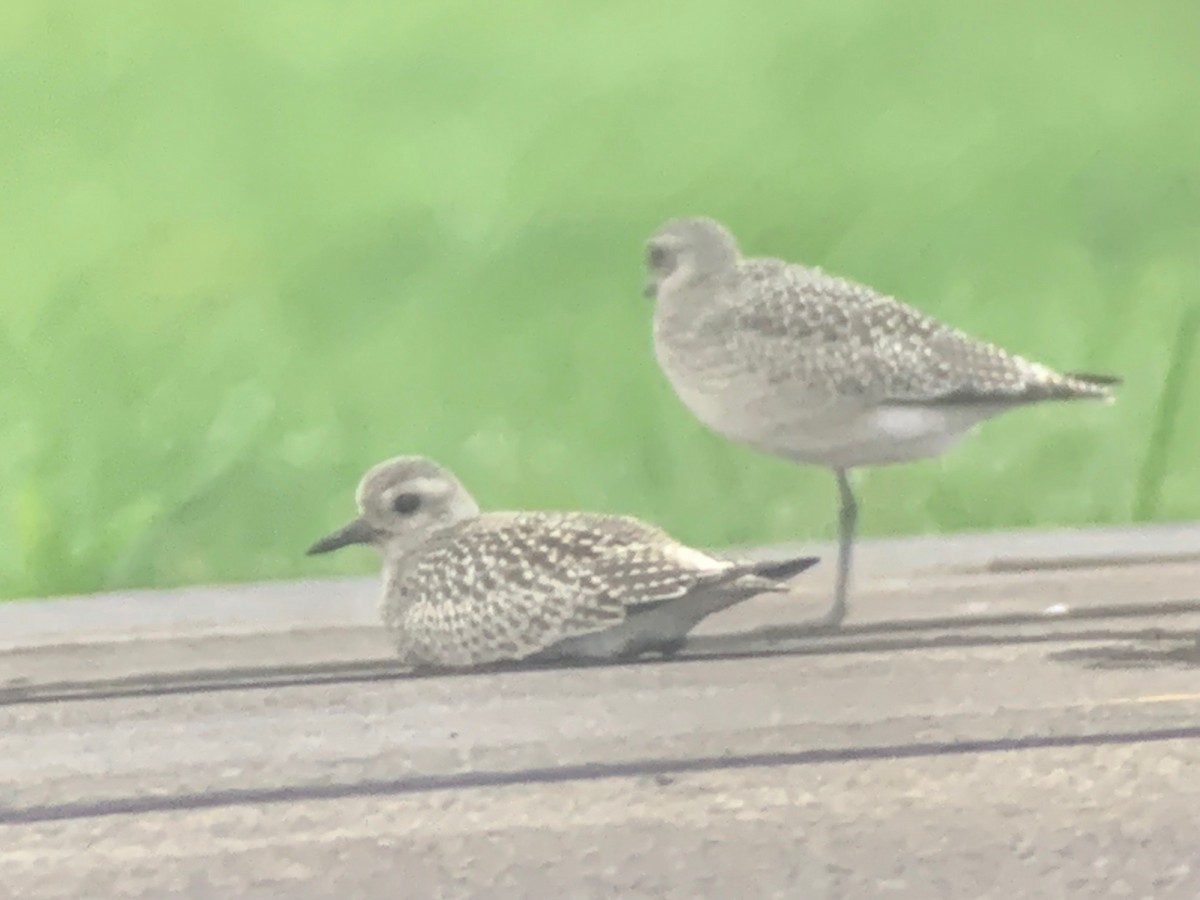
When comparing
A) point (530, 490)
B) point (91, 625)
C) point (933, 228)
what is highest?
point (933, 228)

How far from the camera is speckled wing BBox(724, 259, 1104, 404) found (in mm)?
920

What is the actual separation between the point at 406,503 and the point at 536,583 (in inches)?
5.6

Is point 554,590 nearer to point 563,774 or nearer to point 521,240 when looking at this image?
point 563,774

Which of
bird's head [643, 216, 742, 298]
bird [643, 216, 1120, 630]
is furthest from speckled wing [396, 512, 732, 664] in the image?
bird's head [643, 216, 742, 298]

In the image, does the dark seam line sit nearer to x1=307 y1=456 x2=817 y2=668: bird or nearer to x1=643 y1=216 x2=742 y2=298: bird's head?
x1=307 y1=456 x2=817 y2=668: bird

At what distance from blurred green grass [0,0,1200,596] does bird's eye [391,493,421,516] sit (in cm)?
25

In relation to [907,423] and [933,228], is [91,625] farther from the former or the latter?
[933,228]

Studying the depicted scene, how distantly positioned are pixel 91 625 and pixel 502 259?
0.48 meters

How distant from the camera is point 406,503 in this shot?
0.94 m

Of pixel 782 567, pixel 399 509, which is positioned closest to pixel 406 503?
pixel 399 509

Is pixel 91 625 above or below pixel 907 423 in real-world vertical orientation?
below

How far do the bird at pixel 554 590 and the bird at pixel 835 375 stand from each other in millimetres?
111

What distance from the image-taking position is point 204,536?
1.17 meters

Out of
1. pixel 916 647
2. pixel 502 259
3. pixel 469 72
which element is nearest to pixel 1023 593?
pixel 916 647
